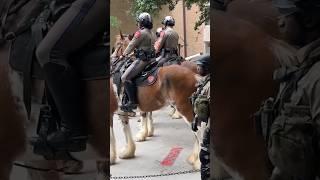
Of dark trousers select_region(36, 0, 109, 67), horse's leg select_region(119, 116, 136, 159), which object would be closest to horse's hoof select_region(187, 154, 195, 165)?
horse's leg select_region(119, 116, 136, 159)

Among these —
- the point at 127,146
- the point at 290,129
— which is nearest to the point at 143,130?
the point at 127,146

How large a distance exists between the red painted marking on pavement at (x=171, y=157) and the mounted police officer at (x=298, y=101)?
11.6ft

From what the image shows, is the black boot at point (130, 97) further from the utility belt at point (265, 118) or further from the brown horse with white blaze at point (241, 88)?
the utility belt at point (265, 118)

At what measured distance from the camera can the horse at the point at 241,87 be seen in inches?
89.7

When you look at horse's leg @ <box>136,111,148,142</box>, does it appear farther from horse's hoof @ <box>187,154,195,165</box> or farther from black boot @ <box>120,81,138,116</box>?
horse's hoof @ <box>187,154,195,165</box>

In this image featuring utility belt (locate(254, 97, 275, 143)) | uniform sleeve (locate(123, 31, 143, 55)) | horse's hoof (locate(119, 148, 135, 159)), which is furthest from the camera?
uniform sleeve (locate(123, 31, 143, 55))

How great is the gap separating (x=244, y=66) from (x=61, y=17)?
0.98m

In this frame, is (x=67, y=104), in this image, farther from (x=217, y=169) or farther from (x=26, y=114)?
(x=217, y=169)

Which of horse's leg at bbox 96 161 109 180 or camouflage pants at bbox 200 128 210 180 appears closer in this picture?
horse's leg at bbox 96 161 109 180

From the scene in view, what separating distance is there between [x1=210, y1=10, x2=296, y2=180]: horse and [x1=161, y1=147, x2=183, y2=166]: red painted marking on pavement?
3326mm

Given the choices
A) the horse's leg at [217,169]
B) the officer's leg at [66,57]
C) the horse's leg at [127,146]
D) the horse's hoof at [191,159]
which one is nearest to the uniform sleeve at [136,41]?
the horse's leg at [127,146]

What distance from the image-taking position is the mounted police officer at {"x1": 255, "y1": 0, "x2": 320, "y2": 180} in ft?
6.93

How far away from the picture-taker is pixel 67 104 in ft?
8.45

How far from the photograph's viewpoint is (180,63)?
21.1ft
